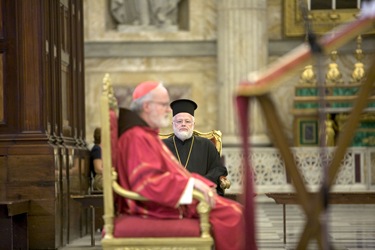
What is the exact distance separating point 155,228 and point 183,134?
330cm

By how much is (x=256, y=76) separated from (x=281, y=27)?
48.8 ft

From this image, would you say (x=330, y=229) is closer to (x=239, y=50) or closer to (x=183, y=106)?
(x=183, y=106)

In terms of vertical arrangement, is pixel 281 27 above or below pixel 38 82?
above

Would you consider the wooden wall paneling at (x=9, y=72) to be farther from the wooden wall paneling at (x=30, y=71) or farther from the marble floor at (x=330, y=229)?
the marble floor at (x=330, y=229)

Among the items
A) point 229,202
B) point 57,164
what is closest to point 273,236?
point 57,164

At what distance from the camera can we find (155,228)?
604 cm

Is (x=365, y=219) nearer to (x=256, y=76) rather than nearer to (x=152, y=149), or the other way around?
(x=152, y=149)

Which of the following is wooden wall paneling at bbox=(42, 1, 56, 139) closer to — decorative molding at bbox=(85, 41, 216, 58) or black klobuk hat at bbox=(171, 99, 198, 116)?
black klobuk hat at bbox=(171, 99, 198, 116)

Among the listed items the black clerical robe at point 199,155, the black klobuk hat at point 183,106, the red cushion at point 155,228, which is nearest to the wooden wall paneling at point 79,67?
the black clerical robe at point 199,155

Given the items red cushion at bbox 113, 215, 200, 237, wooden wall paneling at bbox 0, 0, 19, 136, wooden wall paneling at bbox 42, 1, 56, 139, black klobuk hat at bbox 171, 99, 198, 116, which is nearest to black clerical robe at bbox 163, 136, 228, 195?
black klobuk hat at bbox 171, 99, 198, 116

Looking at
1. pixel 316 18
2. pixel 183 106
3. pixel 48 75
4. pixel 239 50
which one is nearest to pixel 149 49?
pixel 239 50

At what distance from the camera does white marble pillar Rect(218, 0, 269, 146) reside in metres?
19.2

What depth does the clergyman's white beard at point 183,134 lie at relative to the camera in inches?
365

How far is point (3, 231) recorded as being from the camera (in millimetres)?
9164
